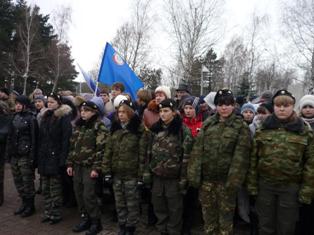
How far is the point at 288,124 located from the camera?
11.4 feet

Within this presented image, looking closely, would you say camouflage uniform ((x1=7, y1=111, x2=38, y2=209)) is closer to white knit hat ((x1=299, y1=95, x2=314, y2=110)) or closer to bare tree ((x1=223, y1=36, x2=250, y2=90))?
white knit hat ((x1=299, y1=95, x2=314, y2=110))

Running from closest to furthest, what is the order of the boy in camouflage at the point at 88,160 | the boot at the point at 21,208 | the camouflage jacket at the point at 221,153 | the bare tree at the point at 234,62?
1. the camouflage jacket at the point at 221,153
2. the boy in camouflage at the point at 88,160
3. the boot at the point at 21,208
4. the bare tree at the point at 234,62

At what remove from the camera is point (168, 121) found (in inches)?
168

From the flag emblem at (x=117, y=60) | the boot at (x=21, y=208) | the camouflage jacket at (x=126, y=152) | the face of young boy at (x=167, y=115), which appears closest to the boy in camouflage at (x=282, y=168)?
the face of young boy at (x=167, y=115)

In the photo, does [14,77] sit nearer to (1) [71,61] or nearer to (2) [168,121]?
(1) [71,61]

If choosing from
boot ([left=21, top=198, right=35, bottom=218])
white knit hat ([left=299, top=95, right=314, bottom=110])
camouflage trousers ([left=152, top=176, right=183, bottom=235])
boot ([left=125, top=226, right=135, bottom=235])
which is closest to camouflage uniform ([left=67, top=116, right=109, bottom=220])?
boot ([left=125, top=226, right=135, bottom=235])

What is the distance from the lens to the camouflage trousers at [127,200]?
4418 millimetres

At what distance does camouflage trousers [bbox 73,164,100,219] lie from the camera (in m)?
4.64

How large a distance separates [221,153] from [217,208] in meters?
0.73

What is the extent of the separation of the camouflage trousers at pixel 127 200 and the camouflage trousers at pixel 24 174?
1.74 metres

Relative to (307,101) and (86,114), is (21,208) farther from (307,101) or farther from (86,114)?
(307,101)

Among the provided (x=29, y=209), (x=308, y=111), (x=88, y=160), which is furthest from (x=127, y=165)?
(x=308, y=111)

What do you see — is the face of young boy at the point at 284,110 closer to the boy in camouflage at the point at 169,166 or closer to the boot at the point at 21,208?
the boy in camouflage at the point at 169,166

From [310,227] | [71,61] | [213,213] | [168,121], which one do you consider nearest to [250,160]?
[213,213]
